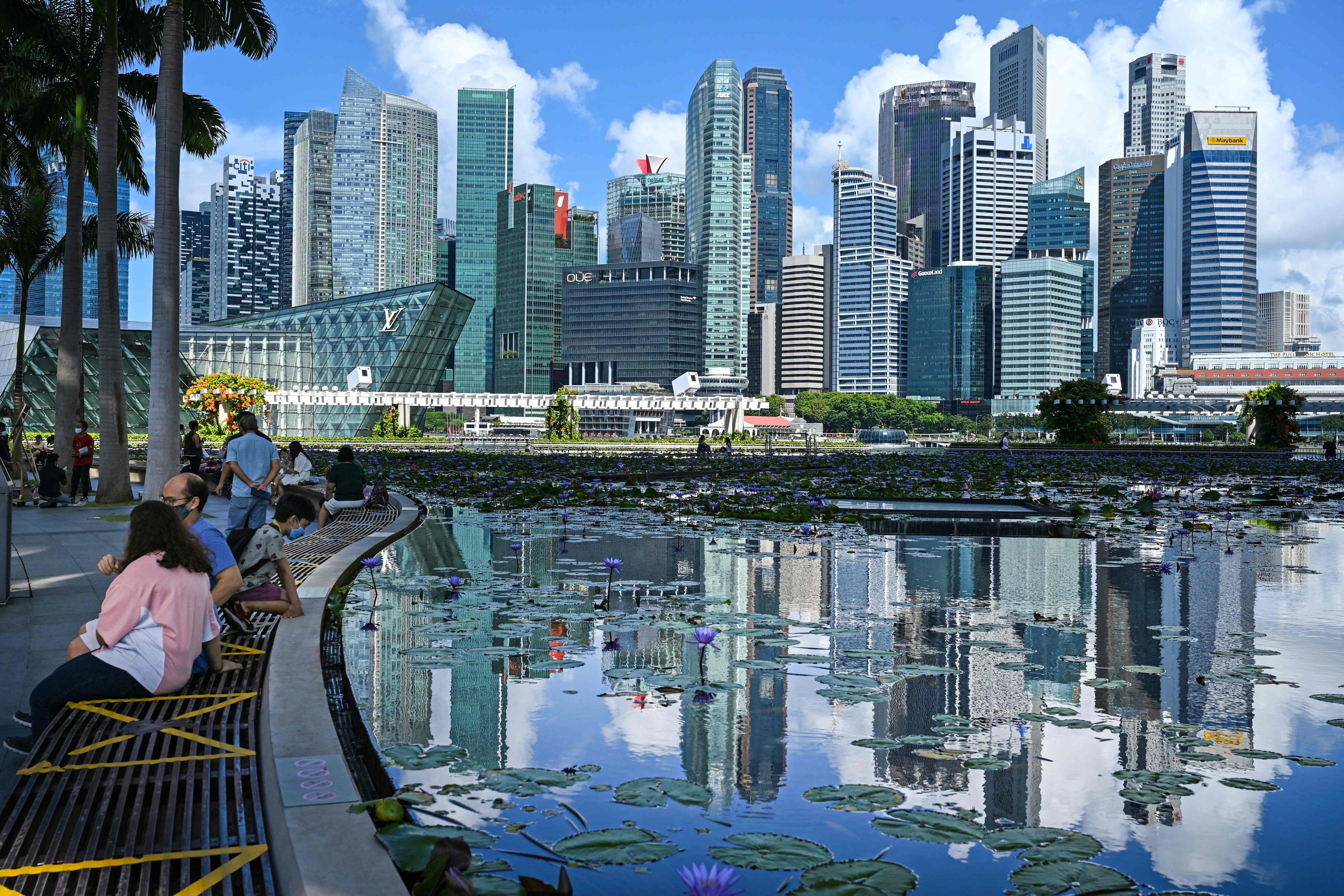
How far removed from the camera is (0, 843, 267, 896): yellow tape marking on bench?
3.14 meters

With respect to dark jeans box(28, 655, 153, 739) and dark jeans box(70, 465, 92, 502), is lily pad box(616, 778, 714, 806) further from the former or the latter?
dark jeans box(70, 465, 92, 502)

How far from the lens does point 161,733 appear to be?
180 inches

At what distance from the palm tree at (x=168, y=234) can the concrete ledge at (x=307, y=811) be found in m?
8.47

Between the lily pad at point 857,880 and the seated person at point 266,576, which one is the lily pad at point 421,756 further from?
the seated person at point 266,576

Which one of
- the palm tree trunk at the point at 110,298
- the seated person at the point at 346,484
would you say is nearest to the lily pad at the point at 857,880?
the seated person at the point at 346,484

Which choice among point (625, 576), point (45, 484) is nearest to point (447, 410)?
point (45, 484)

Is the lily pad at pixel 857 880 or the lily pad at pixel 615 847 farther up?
the lily pad at pixel 857 880

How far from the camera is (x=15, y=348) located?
82.6 metres

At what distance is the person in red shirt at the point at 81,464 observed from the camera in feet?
63.6

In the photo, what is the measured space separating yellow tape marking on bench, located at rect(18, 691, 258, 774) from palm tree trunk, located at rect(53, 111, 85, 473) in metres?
16.0

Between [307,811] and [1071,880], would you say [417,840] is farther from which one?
[1071,880]

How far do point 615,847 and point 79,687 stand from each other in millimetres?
2795

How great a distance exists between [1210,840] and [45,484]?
760 inches

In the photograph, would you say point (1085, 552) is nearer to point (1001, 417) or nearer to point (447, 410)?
point (447, 410)
